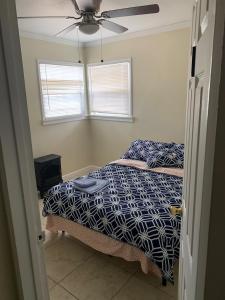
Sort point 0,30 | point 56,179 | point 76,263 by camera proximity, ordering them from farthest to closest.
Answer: point 56,179 → point 76,263 → point 0,30

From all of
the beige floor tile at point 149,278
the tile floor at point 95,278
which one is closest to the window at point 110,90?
the tile floor at point 95,278

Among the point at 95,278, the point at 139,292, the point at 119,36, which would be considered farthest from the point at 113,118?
the point at 139,292

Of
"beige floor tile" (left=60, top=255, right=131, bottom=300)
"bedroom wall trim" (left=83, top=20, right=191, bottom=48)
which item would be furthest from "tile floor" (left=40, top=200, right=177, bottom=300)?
"bedroom wall trim" (left=83, top=20, right=191, bottom=48)

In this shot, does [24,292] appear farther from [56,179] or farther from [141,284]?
[56,179]

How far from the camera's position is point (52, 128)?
4.18 m

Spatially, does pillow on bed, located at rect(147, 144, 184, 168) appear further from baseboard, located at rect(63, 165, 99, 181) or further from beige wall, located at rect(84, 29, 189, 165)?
baseboard, located at rect(63, 165, 99, 181)

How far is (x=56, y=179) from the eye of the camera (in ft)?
13.2

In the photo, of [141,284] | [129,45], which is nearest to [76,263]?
[141,284]

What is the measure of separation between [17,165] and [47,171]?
3040 millimetres

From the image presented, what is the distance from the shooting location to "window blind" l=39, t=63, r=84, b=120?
13.1 ft

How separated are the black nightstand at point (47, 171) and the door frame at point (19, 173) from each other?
2789 mm

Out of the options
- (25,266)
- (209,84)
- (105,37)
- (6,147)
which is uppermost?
(105,37)

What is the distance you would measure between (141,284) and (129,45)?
3566 mm

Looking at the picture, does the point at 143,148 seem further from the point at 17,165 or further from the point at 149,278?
the point at 17,165
